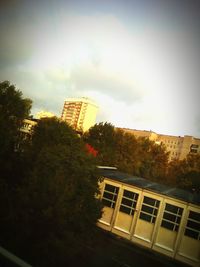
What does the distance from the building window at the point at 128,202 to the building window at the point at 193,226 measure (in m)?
1.46

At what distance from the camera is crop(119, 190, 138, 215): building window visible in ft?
22.4

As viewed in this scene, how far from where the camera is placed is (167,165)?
843 inches

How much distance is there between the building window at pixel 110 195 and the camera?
711 cm

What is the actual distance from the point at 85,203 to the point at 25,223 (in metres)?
1.00

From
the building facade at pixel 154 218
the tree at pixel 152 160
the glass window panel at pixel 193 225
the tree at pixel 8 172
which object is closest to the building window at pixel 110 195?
the building facade at pixel 154 218

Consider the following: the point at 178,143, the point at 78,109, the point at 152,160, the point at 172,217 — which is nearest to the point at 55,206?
the point at 172,217

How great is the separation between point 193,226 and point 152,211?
1056 millimetres

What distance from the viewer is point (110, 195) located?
7.17m

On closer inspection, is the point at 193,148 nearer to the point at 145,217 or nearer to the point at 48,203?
the point at 145,217

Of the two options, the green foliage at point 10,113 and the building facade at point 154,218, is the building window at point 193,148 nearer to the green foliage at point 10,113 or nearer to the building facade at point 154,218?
the green foliage at point 10,113

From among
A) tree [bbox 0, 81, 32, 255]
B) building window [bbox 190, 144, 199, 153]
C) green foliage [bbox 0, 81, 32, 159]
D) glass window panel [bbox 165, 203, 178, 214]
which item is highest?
building window [bbox 190, 144, 199, 153]

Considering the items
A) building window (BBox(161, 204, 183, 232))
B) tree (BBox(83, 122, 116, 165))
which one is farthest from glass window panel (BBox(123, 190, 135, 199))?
tree (BBox(83, 122, 116, 165))

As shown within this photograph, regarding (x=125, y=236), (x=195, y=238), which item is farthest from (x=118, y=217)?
(x=195, y=238)

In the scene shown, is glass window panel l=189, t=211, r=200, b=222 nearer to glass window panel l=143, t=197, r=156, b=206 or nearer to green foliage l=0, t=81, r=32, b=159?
glass window panel l=143, t=197, r=156, b=206
